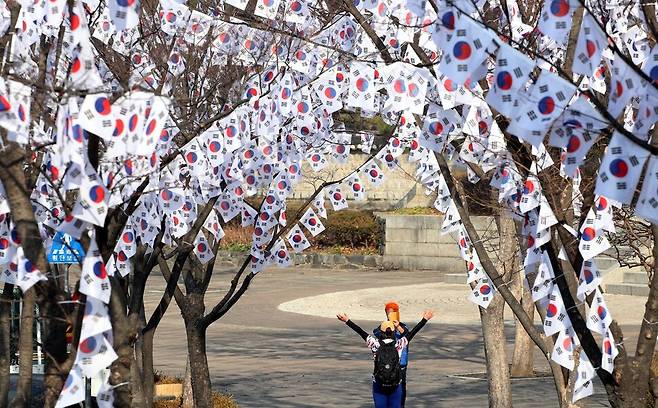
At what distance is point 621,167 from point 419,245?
97.1 feet

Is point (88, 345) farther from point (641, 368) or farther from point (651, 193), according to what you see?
point (641, 368)

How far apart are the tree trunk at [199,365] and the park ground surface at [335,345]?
3341 millimetres

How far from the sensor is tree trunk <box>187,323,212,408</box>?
11.1m

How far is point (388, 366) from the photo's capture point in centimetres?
1255

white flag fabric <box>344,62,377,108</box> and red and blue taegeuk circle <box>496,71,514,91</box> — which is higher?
white flag fabric <box>344,62,377,108</box>

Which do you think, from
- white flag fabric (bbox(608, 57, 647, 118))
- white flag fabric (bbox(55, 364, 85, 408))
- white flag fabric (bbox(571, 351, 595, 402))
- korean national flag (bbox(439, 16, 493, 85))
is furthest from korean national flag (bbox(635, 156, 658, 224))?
white flag fabric (bbox(55, 364, 85, 408))

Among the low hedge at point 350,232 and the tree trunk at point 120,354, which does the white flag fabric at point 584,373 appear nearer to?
the tree trunk at point 120,354

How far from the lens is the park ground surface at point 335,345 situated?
54.6ft

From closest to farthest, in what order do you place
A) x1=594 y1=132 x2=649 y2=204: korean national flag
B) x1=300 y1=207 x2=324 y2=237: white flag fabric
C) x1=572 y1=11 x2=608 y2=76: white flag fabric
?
x1=594 y1=132 x2=649 y2=204: korean national flag < x1=572 y1=11 x2=608 y2=76: white flag fabric < x1=300 y1=207 x2=324 y2=237: white flag fabric

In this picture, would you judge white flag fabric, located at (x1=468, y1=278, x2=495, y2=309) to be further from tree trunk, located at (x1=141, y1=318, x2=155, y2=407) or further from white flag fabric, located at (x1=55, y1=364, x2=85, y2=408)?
white flag fabric, located at (x1=55, y1=364, x2=85, y2=408)

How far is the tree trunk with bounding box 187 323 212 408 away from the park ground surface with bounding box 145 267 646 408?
11.0 ft

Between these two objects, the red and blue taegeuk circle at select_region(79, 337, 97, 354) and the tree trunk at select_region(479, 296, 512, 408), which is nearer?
the red and blue taegeuk circle at select_region(79, 337, 97, 354)

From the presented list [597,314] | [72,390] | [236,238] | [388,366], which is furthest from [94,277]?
[236,238]

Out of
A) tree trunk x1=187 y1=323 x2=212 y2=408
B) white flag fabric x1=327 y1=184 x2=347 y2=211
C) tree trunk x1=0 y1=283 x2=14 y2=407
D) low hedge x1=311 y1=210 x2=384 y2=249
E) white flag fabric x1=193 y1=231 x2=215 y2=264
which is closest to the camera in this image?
tree trunk x1=0 y1=283 x2=14 y2=407
